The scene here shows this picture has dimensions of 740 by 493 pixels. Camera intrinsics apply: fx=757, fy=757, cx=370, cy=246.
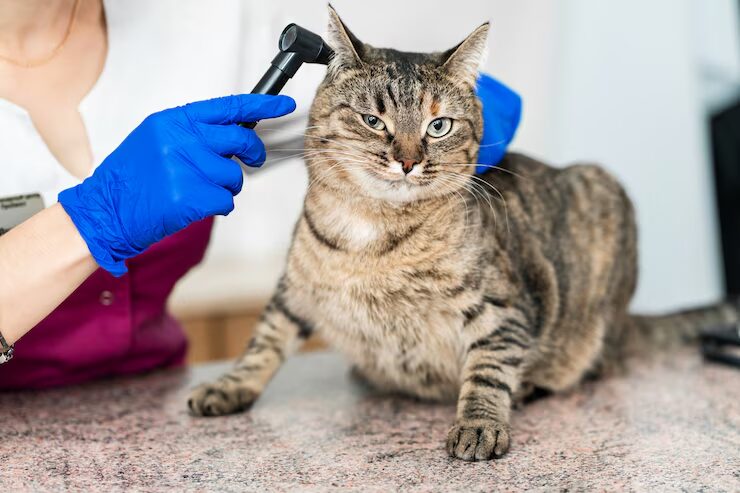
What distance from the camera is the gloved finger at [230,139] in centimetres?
121

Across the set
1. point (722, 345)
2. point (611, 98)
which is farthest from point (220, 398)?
point (611, 98)

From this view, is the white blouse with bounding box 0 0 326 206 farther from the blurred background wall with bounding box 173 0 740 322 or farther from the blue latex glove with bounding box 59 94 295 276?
the blurred background wall with bounding box 173 0 740 322

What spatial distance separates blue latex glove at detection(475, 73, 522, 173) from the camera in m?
1.53

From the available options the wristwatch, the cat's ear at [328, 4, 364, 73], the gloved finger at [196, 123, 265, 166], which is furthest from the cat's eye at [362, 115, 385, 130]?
the wristwatch

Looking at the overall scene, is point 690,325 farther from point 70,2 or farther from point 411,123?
point 70,2

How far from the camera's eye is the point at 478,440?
1.15m

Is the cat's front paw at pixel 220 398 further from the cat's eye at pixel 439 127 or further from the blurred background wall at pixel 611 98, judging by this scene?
the blurred background wall at pixel 611 98

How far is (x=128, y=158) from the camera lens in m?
1.21

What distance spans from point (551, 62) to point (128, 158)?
1.93 m

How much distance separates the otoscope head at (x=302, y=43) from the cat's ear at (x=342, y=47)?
0.06 m

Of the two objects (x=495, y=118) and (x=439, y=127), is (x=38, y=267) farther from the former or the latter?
(x=495, y=118)

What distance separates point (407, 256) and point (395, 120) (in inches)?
9.6

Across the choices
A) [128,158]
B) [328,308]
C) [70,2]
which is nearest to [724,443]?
[328,308]

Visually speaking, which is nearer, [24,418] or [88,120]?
[24,418]
